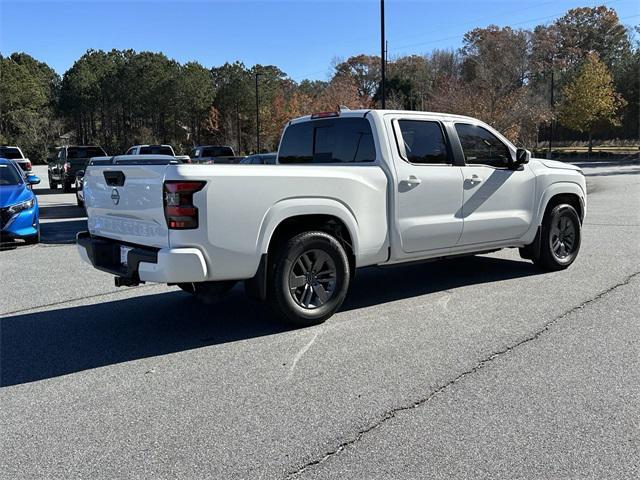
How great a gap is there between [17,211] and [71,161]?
13001 millimetres

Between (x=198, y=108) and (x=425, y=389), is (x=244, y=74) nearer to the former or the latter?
(x=198, y=108)

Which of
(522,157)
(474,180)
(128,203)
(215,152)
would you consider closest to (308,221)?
(128,203)

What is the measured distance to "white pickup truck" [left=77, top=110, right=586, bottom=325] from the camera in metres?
4.66

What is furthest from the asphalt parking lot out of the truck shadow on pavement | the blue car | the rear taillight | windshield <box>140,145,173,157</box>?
windshield <box>140,145,173,157</box>

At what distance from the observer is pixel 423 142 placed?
20.7ft

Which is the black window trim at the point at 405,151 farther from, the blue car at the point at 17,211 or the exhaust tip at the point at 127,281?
the blue car at the point at 17,211

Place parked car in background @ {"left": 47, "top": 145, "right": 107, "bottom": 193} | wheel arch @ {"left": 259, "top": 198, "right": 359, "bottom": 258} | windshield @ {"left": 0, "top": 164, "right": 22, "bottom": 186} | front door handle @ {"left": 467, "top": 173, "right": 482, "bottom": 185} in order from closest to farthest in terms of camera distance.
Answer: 1. wheel arch @ {"left": 259, "top": 198, "right": 359, "bottom": 258}
2. front door handle @ {"left": 467, "top": 173, "right": 482, "bottom": 185}
3. windshield @ {"left": 0, "top": 164, "right": 22, "bottom": 186}
4. parked car in background @ {"left": 47, "top": 145, "right": 107, "bottom": 193}

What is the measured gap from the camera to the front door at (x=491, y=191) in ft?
21.5

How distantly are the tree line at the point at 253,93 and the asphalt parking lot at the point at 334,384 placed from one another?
4119 cm

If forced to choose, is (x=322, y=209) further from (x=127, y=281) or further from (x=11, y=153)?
(x=11, y=153)

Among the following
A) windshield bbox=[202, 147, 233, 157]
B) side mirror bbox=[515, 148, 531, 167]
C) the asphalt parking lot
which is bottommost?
the asphalt parking lot

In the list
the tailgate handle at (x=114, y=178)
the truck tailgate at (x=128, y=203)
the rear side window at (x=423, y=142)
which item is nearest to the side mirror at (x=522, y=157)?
the rear side window at (x=423, y=142)

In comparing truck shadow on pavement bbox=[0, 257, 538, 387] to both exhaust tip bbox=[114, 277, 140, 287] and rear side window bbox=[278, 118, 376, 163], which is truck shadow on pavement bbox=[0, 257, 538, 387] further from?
rear side window bbox=[278, 118, 376, 163]

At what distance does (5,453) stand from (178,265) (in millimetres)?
1763
